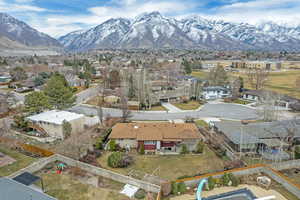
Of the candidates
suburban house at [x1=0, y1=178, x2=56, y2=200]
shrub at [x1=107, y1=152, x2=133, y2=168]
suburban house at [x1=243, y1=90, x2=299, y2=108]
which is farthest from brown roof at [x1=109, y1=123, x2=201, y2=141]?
suburban house at [x1=243, y1=90, x2=299, y2=108]

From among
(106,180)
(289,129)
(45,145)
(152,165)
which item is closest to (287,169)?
(289,129)

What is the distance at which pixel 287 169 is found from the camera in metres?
20.2

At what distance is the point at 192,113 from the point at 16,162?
2940 cm

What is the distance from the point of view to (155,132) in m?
25.0

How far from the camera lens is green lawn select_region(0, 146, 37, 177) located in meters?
18.8

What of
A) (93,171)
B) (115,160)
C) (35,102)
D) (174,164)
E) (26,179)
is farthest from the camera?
(35,102)

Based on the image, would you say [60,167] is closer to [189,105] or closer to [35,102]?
[35,102]

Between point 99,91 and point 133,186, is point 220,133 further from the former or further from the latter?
point 99,91

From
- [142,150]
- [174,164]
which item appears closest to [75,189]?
[142,150]

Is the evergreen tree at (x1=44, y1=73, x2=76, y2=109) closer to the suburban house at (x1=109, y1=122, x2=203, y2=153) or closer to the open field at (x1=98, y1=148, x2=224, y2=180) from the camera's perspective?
the suburban house at (x1=109, y1=122, x2=203, y2=153)

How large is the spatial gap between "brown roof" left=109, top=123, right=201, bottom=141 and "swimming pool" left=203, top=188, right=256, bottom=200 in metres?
8.27

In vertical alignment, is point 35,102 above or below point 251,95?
below

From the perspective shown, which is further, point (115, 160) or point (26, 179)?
point (115, 160)

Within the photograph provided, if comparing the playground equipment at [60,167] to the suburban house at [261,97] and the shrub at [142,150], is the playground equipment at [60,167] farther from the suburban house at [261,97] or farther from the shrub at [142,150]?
the suburban house at [261,97]
